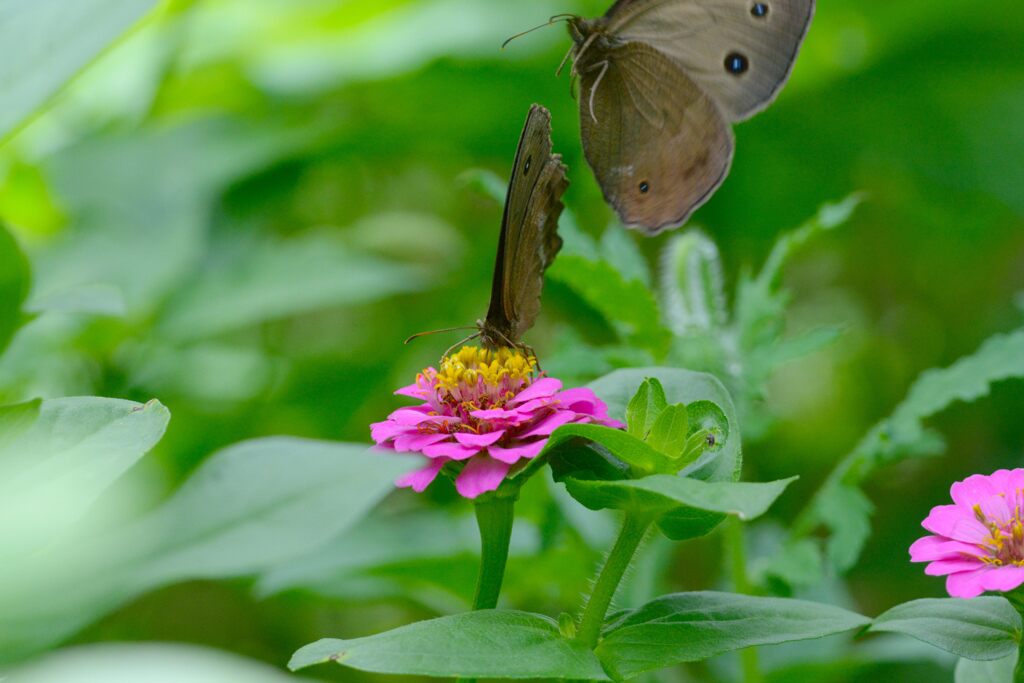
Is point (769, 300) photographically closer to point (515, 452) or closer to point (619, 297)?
point (619, 297)

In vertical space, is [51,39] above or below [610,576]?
above

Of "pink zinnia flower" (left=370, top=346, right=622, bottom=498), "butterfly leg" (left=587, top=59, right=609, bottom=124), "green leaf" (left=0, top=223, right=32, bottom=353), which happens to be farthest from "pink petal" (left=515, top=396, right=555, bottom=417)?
"butterfly leg" (left=587, top=59, right=609, bottom=124)

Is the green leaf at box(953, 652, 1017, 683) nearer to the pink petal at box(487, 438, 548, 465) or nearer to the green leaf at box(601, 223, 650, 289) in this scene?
the pink petal at box(487, 438, 548, 465)

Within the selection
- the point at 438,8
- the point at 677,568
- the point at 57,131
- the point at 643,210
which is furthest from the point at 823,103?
the point at 57,131

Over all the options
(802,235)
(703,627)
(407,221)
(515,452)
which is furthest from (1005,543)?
(407,221)

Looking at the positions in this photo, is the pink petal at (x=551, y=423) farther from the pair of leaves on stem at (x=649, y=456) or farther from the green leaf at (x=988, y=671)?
the green leaf at (x=988, y=671)
